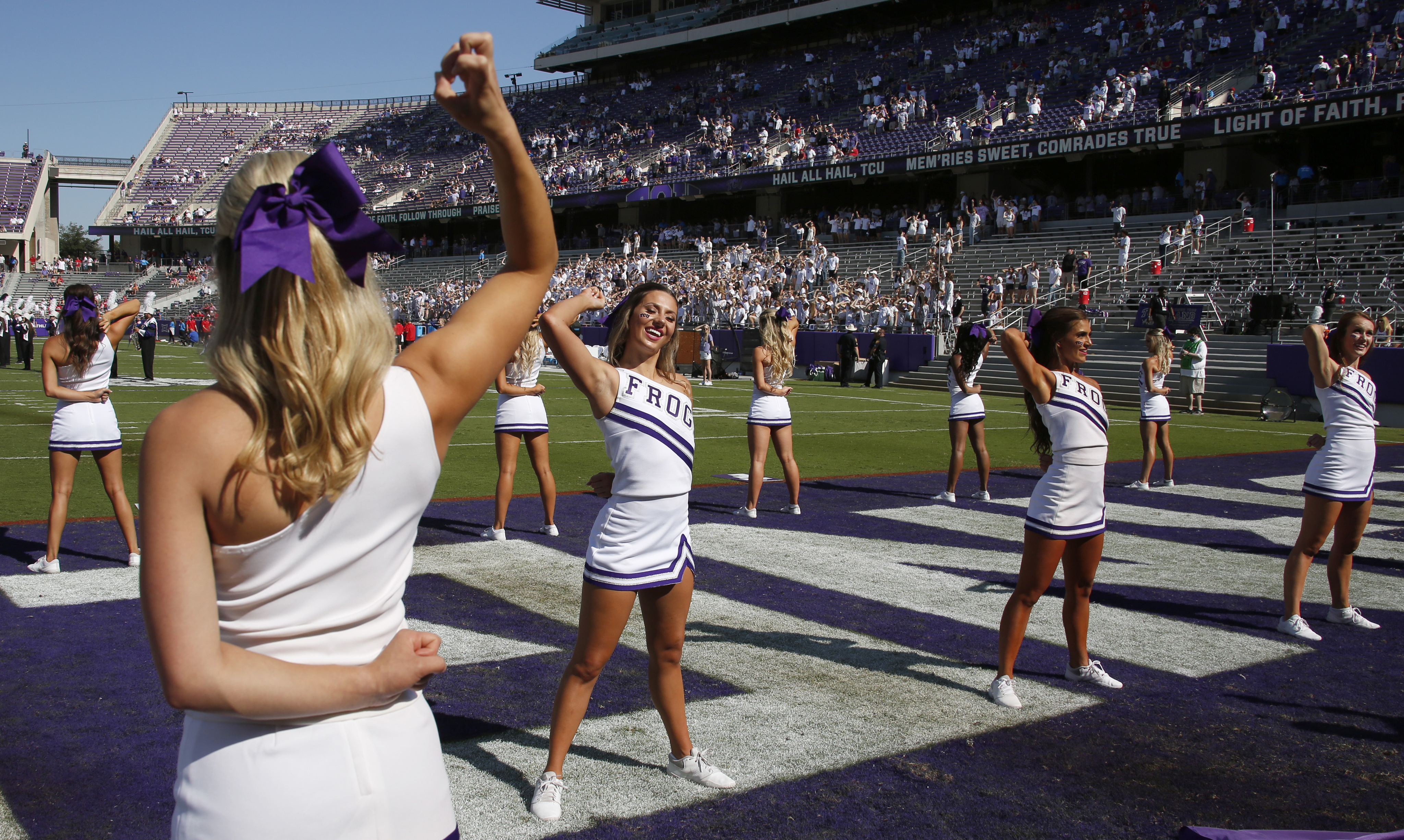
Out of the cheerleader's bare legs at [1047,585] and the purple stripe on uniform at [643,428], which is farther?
the cheerleader's bare legs at [1047,585]

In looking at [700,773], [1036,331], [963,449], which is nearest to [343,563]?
[700,773]

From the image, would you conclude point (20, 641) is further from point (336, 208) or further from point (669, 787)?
point (336, 208)

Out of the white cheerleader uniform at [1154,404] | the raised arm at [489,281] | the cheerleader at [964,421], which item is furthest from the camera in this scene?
the white cheerleader uniform at [1154,404]

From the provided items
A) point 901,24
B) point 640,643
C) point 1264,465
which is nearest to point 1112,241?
point 1264,465

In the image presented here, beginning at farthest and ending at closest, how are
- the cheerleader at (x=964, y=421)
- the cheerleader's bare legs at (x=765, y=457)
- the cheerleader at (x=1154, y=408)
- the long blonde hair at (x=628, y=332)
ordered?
the cheerleader at (x=1154, y=408), the cheerleader at (x=964, y=421), the cheerleader's bare legs at (x=765, y=457), the long blonde hair at (x=628, y=332)

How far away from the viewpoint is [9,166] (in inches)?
3078

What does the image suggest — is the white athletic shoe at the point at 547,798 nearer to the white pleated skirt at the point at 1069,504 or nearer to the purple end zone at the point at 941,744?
the purple end zone at the point at 941,744

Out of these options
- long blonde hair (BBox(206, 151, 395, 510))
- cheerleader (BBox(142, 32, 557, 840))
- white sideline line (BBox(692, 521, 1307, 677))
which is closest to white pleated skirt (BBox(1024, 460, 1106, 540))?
white sideline line (BBox(692, 521, 1307, 677))

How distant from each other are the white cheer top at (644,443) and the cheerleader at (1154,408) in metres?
9.02

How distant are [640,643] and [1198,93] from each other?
33.7 m

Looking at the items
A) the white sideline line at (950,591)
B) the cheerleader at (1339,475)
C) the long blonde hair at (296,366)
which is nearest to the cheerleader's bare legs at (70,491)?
the white sideline line at (950,591)

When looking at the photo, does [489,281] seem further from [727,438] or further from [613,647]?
[727,438]

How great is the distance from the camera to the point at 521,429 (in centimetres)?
852

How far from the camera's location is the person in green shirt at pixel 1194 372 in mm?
19578
